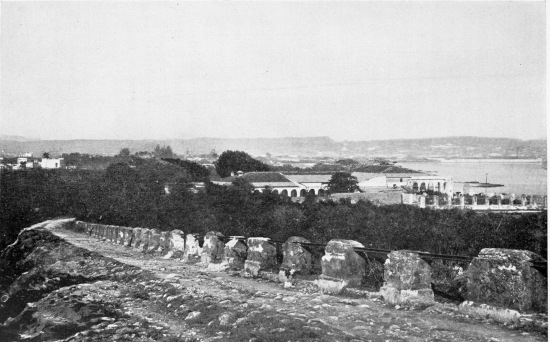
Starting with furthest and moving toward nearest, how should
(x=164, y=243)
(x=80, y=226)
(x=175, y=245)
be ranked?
(x=80, y=226), (x=164, y=243), (x=175, y=245)

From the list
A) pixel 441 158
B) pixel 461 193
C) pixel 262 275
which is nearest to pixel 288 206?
pixel 461 193

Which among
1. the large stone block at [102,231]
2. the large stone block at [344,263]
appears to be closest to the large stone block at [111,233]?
the large stone block at [102,231]

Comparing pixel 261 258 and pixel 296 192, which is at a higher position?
pixel 261 258

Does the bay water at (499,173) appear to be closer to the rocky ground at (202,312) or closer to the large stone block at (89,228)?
the rocky ground at (202,312)

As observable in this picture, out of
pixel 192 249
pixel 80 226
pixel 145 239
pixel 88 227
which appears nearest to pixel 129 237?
pixel 145 239

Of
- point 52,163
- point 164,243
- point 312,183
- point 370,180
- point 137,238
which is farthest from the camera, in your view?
point 312,183

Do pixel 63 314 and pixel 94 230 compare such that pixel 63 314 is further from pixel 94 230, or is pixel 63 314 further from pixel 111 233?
pixel 94 230

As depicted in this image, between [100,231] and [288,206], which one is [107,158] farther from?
[288,206]
